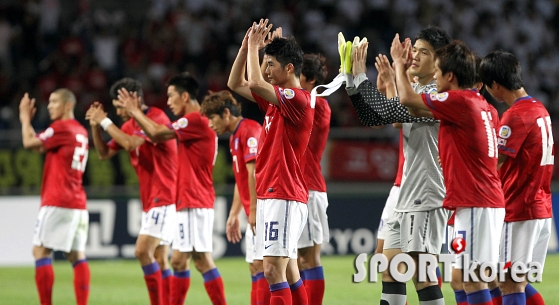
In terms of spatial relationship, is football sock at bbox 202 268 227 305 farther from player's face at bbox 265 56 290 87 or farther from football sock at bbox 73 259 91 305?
player's face at bbox 265 56 290 87

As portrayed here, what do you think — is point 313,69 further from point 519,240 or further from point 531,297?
point 531,297

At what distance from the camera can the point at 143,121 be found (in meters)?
7.80

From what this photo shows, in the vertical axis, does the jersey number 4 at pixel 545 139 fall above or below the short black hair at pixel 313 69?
below

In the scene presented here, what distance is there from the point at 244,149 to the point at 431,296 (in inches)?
95.9

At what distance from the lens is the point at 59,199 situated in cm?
873

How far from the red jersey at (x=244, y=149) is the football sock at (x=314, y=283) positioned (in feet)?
3.24

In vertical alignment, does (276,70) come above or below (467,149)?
above

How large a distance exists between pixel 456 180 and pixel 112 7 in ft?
50.3

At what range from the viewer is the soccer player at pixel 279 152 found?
5.92 metres

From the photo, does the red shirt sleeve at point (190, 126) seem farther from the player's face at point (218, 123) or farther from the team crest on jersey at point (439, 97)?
the team crest on jersey at point (439, 97)

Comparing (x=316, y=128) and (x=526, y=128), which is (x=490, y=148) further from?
(x=316, y=128)

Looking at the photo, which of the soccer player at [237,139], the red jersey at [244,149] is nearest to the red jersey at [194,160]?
the soccer player at [237,139]

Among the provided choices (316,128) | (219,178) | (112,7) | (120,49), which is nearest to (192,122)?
(316,128)

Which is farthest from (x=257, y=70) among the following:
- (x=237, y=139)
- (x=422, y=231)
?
(x=237, y=139)
